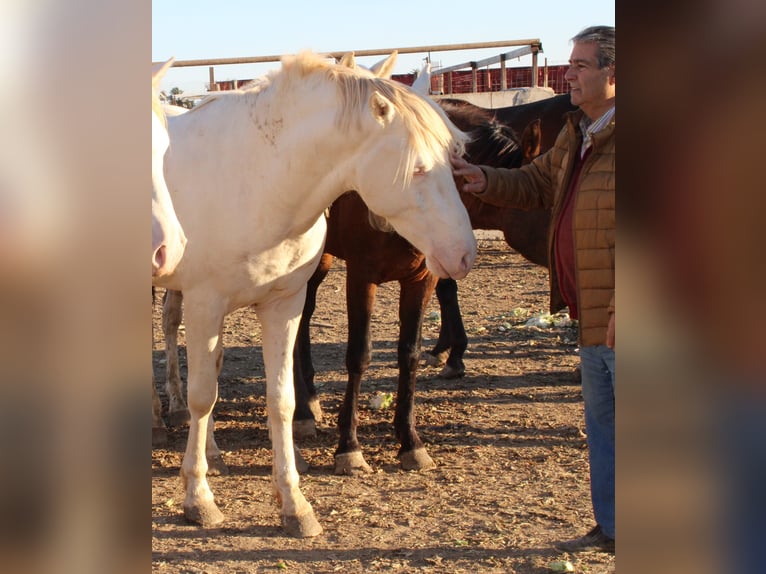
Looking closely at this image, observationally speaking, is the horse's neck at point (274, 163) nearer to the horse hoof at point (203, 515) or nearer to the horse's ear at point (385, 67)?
the horse's ear at point (385, 67)

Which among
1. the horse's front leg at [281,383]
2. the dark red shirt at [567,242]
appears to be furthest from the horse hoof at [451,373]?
the dark red shirt at [567,242]

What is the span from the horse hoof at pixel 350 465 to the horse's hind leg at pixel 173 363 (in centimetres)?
124

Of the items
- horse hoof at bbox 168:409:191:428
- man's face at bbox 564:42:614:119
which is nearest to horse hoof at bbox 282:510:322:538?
horse hoof at bbox 168:409:191:428

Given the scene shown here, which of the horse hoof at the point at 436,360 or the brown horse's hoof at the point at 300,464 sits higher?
the horse hoof at the point at 436,360

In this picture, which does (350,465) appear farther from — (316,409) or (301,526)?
(316,409)

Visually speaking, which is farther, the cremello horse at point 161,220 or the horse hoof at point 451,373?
the horse hoof at point 451,373

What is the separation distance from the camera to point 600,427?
3211 millimetres

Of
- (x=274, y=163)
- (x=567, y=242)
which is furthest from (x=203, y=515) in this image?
(x=567, y=242)

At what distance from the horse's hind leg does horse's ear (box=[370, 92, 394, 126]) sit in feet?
7.79

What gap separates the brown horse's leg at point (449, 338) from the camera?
6.34 m

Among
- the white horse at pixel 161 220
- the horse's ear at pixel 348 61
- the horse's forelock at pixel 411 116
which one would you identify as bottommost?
the white horse at pixel 161 220

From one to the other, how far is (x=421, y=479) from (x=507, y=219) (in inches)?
Result: 85.4
